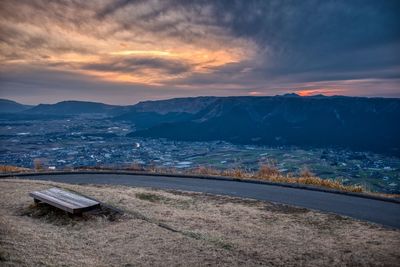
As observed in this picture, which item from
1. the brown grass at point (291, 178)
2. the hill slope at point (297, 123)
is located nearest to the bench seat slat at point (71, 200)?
the brown grass at point (291, 178)

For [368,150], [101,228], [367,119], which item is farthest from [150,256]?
[367,119]

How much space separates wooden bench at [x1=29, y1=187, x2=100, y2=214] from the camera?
9.26 meters

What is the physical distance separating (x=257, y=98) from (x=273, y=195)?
14659 centimetres

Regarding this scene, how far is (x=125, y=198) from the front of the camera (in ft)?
38.8

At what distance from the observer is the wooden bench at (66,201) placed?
926cm

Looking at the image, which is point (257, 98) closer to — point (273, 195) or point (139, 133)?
point (139, 133)

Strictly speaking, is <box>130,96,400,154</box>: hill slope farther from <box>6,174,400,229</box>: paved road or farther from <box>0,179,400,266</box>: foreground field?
<box>0,179,400,266</box>: foreground field

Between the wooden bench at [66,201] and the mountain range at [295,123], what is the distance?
91.5 m

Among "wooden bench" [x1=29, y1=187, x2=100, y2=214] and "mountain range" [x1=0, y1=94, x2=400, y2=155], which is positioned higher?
"wooden bench" [x1=29, y1=187, x2=100, y2=214]

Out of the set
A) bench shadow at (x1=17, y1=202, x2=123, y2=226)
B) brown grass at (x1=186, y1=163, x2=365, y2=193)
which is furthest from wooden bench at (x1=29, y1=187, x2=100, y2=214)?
brown grass at (x1=186, y1=163, x2=365, y2=193)

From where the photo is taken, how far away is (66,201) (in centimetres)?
980

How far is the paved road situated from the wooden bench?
5097 mm

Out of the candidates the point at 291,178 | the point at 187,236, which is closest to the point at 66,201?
the point at 187,236

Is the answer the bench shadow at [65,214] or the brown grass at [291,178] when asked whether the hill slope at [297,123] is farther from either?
the bench shadow at [65,214]
